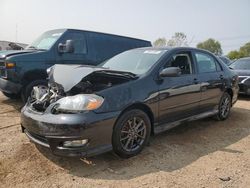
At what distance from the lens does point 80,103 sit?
3500mm

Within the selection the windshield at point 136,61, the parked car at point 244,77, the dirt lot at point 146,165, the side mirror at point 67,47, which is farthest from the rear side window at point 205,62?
the parked car at point 244,77

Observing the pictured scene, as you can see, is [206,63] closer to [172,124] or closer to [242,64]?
[172,124]

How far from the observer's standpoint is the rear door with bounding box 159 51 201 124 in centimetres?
441

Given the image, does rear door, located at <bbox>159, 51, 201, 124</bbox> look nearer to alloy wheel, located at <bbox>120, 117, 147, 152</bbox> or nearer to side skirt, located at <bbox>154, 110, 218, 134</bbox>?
side skirt, located at <bbox>154, 110, 218, 134</bbox>

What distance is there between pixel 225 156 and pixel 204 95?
147cm

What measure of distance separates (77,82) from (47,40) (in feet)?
13.3

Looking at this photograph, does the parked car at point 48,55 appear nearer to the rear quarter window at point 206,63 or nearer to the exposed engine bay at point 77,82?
the exposed engine bay at point 77,82

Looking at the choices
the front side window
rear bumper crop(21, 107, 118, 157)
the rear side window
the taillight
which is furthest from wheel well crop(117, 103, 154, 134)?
the taillight

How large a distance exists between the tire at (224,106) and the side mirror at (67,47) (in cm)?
359

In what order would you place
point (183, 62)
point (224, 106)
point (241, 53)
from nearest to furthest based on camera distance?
1. point (183, 62)
2. point (224, 106)
3. point (241, 53)

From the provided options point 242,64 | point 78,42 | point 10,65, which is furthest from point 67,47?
point 242,64

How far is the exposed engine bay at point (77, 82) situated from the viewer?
3771mm

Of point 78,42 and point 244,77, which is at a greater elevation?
point 78,42

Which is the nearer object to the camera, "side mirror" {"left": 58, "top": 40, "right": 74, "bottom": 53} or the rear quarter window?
the rear quarter window
